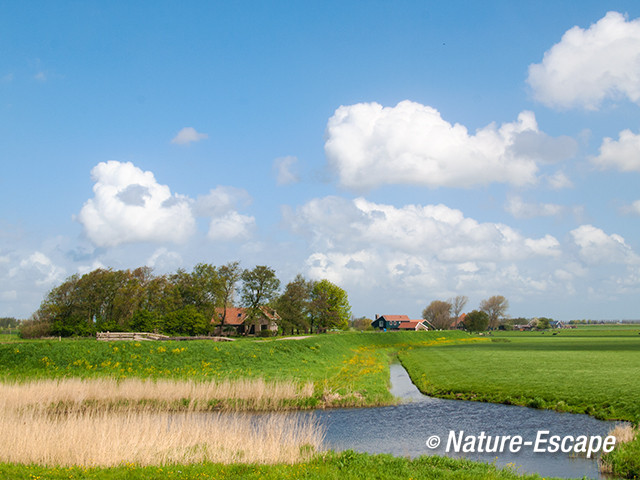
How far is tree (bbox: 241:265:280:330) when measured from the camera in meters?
99.8

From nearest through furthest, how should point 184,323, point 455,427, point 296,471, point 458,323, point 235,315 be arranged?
point 296,471 < point 455,427 < point 184,323 < point 235,315 < point 458,323

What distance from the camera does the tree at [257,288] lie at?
99812 millimetres

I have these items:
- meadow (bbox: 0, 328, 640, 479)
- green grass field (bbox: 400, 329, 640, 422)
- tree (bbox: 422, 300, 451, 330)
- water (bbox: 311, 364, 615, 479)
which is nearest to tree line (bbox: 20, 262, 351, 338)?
meadow (bbox: 0, 328, 640, 479)

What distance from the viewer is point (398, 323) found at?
17312 centimetres

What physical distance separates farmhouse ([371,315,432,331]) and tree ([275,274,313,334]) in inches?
2429

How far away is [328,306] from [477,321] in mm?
57201

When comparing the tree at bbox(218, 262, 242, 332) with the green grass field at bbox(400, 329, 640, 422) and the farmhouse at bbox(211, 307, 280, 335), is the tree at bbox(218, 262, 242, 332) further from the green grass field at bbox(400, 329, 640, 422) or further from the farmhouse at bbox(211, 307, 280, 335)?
the green grass field at bbox(400, 329, 640, 422)

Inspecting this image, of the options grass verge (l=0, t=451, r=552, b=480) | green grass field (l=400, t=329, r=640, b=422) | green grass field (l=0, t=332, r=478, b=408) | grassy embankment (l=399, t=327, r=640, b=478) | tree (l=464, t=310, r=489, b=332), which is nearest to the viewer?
grass verge (l=0, t=451, r=552, b=480)

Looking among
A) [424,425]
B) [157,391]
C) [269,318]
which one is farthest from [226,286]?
[424,425]

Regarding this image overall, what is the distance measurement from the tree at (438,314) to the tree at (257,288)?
87.4 metres

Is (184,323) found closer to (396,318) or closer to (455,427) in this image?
(455,427)

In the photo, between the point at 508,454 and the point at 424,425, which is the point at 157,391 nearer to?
the point at 424,425

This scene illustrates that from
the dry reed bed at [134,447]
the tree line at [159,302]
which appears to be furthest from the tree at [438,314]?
the dry reed bed at [134,447]

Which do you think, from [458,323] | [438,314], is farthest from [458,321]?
[438,314]
